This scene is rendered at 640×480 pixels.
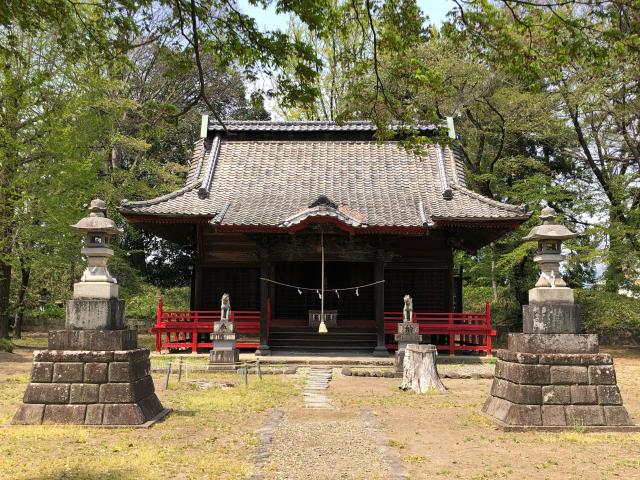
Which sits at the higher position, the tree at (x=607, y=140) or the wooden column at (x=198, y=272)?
the tree at (x=607, y=140)

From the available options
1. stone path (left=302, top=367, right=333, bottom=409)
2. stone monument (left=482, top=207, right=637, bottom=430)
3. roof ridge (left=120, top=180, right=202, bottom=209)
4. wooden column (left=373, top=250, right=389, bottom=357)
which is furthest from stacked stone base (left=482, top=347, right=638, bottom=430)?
roof ridge (left=120, top=180, right=202, bottom=209)

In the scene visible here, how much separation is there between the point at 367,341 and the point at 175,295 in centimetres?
1597

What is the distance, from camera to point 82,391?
803 centimetres

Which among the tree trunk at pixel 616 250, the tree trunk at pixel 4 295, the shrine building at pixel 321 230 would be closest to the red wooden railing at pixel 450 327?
the shrine building at pixel 321 230

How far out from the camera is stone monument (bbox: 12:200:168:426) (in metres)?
7.94

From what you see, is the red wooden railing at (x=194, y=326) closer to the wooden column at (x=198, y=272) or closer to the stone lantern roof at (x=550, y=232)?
the wooden column at (x=198, y=272)

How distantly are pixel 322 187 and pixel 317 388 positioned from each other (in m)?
8.66

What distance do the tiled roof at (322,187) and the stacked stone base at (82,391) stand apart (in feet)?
27.3

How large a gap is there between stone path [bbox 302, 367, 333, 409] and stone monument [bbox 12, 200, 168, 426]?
295 cm

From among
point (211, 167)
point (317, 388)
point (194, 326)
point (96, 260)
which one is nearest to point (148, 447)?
point (96, 260)

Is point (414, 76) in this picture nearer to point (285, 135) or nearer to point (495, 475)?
point (495, 475)

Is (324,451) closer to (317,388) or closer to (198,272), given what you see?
(317,388)

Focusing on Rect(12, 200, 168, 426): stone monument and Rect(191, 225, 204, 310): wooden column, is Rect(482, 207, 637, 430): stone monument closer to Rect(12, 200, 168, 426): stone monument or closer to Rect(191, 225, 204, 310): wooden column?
Rect(12, 200, 168, 426): stone monument

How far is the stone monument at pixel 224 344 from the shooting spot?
14719mm
